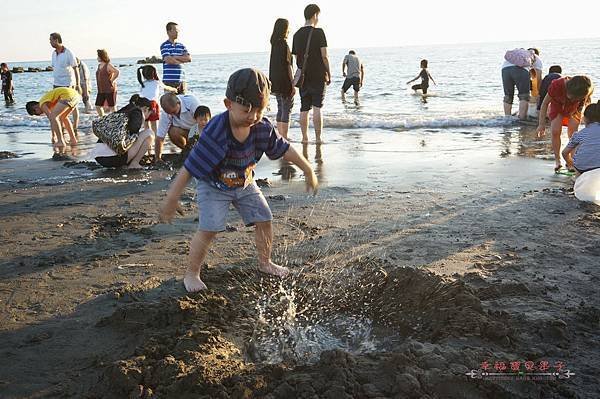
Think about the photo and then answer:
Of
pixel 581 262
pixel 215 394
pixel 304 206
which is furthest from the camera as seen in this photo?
pixel 304 206

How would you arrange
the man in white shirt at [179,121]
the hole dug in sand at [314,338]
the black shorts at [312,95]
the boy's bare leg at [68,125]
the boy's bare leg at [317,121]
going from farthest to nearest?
the boy's bare leg at [68,125] < the boy's bare leg at [317,121] < the black shorts at [312,95] < the man in white shirt at [179,121] < the hole dug in sand at [314,338]

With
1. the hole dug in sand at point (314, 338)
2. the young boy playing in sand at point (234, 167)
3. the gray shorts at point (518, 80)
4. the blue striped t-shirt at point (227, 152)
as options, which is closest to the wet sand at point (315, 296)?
the hole dug in sand at point (314, 338)

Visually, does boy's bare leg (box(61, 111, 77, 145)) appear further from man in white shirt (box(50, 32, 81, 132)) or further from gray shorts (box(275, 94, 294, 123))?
gray shorts (box(275, 94, 294, 123))

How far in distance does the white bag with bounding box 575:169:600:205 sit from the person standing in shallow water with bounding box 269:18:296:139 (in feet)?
14.7

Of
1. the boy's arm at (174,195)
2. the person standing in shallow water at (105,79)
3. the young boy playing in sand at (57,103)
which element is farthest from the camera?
the person standing in shallow water at (105,79)

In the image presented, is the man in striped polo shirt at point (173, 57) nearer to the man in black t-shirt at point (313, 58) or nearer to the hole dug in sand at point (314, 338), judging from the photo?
the man in black t-shirt at point (313, 58)

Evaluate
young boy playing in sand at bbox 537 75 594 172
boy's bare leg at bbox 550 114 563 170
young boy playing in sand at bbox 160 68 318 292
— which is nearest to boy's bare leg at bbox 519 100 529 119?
young boy playing in sand at bbox 537 75 594 172

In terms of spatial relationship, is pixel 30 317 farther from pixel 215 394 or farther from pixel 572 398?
pixel 572 398

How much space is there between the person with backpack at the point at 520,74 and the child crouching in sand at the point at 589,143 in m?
6.42

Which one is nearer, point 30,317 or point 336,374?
point 336,374

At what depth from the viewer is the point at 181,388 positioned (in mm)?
2338

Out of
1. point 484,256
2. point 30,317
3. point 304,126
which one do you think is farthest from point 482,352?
point 304,126

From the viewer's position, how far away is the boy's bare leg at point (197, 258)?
139 inches

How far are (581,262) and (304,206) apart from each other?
2589 millimetres
